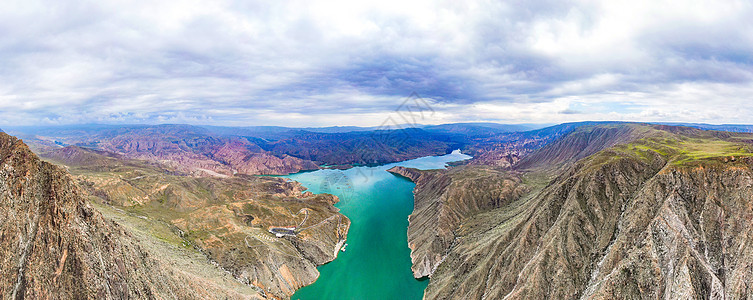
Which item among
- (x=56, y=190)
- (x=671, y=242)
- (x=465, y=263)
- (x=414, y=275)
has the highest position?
(x=56, y=190)

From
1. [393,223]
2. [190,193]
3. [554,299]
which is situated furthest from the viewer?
[190,193]

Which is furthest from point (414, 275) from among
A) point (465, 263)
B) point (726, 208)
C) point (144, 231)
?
point (144, 231)

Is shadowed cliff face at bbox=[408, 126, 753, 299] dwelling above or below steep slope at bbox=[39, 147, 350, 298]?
above

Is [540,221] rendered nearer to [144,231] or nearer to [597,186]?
[597,186]

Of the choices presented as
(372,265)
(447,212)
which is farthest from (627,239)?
(372,265)

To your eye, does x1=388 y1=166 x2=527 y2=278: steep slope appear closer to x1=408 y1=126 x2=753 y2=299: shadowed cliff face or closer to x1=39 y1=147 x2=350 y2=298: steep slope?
x1=408 y1=126 x2=753 y2=299: shadowed cliff face

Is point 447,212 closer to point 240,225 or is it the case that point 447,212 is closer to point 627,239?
point 627,239

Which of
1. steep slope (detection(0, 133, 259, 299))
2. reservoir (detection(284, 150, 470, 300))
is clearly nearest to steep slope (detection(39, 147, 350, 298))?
reservoir (detection(284, 150, 470, 300))

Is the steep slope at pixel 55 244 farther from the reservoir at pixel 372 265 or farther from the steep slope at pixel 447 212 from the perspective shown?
the steep slope at pixel 447 212
